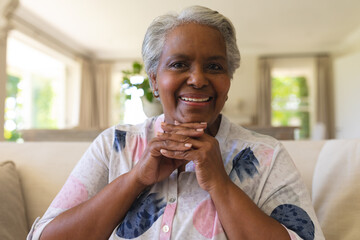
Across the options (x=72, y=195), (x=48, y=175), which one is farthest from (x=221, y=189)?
(x=48, y=175)

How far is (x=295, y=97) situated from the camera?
334 inches

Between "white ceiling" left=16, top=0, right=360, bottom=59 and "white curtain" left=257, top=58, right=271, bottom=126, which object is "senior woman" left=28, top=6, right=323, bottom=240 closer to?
"white ceiling" left=16, top=0, right=360, bottom=59

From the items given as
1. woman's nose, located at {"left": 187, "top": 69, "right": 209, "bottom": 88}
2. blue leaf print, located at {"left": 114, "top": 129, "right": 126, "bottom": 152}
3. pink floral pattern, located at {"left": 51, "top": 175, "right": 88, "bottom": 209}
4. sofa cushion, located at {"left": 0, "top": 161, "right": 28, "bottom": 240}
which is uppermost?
woman's nose, located at {"left": 187, "top": 69, "right": 209, "bottom": 88}

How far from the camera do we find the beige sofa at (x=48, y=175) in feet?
4.01

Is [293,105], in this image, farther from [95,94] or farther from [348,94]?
[95,94]

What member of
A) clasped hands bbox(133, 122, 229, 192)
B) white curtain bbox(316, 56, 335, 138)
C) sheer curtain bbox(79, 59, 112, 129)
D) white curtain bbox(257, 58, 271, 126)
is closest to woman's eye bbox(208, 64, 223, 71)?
clasped hands bbox(133, 122, 229, 192)

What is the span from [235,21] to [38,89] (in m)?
4.81

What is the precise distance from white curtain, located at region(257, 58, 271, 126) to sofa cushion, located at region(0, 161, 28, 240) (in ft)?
Result: 22.8

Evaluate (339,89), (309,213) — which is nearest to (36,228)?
(309,213)

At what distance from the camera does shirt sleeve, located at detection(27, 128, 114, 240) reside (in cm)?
102

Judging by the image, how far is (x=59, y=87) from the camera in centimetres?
814

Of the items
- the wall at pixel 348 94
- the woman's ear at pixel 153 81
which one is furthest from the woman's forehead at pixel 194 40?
the wall at pixel 348 94

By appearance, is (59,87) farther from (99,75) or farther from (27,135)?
(27,135)

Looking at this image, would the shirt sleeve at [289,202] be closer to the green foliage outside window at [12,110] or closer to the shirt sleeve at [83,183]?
the shirt sleeve at [83,183]
